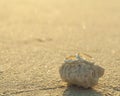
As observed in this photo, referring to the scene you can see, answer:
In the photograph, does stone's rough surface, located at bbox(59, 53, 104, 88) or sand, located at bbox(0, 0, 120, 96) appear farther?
sand, located at bbox(0, 0, 120, 96)

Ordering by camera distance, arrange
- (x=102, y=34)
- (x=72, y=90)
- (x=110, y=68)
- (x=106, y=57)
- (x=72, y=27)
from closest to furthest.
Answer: (x=72, y=90) → (x=110, y=68) → (x=106, y=57) → (x=102, y=34) → (x=72, y=27)

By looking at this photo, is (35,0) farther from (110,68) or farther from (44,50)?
(110,68)

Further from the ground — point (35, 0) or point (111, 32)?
point (35, 0)

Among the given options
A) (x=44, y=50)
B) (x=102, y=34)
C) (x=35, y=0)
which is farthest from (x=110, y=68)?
(x=35, y=0)

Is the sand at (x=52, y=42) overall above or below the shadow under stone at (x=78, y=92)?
above

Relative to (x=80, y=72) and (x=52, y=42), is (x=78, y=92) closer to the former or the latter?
(x=80, y=72)

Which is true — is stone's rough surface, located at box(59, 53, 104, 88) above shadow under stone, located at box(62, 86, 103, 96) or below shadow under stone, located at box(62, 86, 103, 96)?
above
